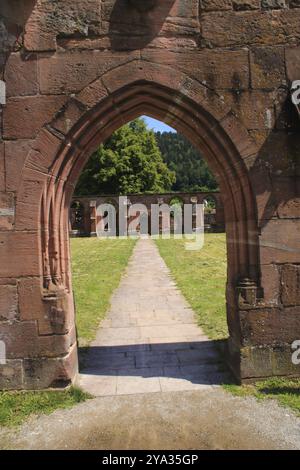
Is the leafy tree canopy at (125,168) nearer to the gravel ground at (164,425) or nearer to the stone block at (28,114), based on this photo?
the stone block at (28,114)

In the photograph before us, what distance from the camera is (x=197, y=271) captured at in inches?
488

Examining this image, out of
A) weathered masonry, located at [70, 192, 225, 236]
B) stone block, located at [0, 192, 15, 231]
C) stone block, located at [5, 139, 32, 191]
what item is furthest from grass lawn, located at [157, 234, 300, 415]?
weathered masonry, located at [70, 192, 225, 236]

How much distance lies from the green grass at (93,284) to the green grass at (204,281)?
1.82 m

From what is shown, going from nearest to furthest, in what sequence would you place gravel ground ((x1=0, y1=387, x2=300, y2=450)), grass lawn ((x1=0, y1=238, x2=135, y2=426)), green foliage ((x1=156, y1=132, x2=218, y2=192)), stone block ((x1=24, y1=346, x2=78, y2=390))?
1. gravel ground ((x1=0, y1=387, x2=300, y2=450))
2. grass lawn ((x1=0, y1=238, x2=135, y2=426))
3. stone block ((x1=24, y1=346, x2=78, y2=390))
4. green foliage ((x1=156, y1=132, x2=218, y2=192))

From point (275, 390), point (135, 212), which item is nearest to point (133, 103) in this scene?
point (275, 390)

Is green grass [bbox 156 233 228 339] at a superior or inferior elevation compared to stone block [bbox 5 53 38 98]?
inferior

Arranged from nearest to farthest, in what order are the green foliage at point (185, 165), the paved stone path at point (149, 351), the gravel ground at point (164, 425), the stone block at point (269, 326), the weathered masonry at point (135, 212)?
the gravel ground at point (164, 425)
the stone block at point (269, 326)
the paved stone path at point (149, 351)
the weathered masonry at point (135, 212)
the green foliage at point (185, 165)

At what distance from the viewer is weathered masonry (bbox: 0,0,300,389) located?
4.20m

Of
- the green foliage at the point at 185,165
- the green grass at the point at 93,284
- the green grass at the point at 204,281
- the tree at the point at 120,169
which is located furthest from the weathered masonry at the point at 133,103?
the green foliage at the point at 185,165

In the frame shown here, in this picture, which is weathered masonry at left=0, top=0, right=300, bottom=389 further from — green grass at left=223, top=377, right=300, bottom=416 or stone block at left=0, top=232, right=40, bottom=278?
green grass at left=223, top=377, right=300, bottom=416

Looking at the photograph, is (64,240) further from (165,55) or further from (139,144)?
(139,144)

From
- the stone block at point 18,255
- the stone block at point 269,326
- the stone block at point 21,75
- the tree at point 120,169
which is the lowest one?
the stone block at point 269,326

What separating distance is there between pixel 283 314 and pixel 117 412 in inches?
81.6

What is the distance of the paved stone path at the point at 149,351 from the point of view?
453 centimetres
